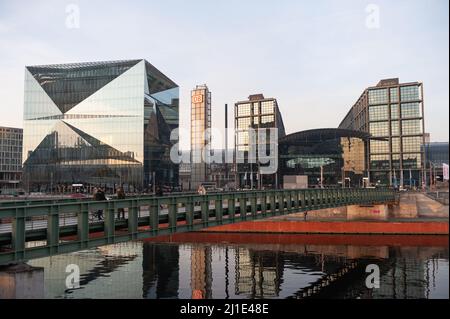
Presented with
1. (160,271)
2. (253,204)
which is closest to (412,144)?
(253,204)

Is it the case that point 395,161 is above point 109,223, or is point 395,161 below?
above

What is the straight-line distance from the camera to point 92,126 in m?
124

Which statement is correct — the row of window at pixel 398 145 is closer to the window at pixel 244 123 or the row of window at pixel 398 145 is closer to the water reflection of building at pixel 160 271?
the window at pixel 244 123

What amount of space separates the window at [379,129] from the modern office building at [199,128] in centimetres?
6849

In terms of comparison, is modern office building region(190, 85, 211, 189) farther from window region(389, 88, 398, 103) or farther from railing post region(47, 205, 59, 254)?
railing post region(47, 205, 59, 254)

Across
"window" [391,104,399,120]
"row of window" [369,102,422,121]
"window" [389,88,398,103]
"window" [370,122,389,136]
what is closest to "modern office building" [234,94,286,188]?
"window" [370,122,389,136]

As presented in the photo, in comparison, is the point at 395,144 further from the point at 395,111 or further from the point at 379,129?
the point at 395,111

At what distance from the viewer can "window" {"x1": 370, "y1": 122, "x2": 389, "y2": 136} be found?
173 meters

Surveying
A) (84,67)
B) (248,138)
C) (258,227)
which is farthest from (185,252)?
(248,138)

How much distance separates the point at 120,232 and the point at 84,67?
11356 centimetres

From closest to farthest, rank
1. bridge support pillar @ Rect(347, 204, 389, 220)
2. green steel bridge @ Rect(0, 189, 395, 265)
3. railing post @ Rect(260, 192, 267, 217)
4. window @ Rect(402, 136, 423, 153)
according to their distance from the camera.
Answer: green steel bridge @ Rect(0, 189, 395, 265) < railing post @ Rect(260, 192, 267, 217) < bridge support pillar @ Rect(347, 204, 389, 220) < window @ Rect(402, 136, 423, 153)

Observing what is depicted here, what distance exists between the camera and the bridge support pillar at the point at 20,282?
20.3 meters

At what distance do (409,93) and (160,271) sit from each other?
150975 mm
